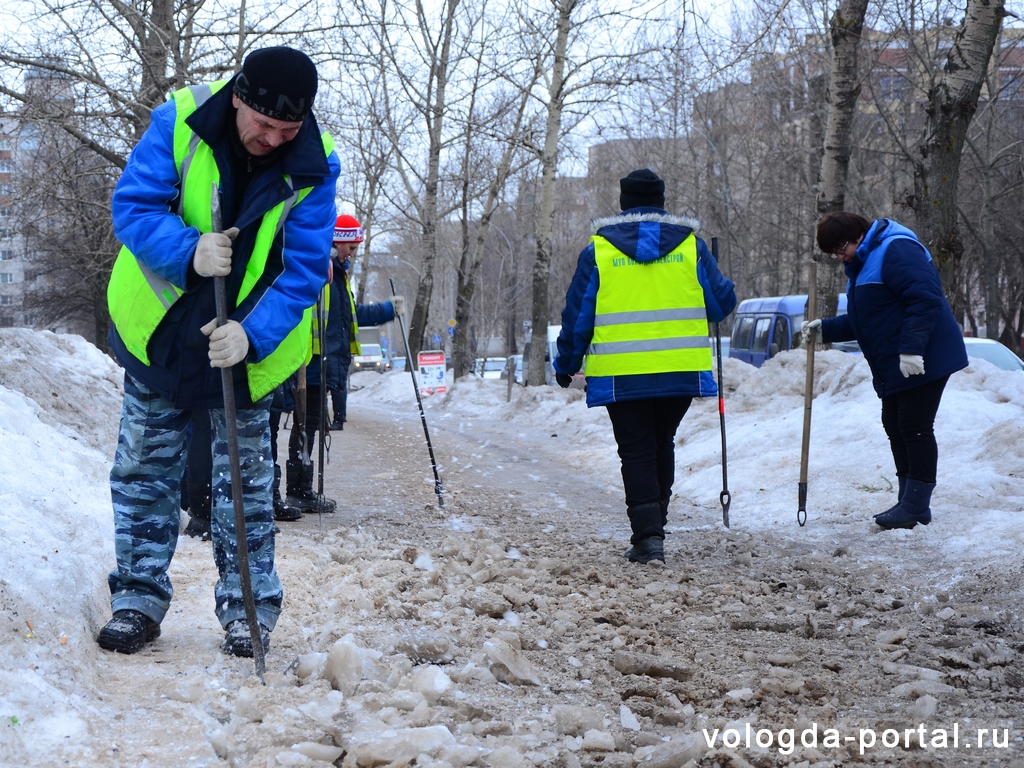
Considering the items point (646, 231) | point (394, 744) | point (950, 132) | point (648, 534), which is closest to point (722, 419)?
point (648, 534)

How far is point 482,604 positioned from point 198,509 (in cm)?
196

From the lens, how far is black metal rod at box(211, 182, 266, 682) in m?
3.29

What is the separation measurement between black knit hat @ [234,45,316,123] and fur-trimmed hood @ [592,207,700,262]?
9.19ft

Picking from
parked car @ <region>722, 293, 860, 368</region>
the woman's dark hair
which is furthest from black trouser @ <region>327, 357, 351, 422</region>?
parked car @ <region>722, 293, 860, 368</region>

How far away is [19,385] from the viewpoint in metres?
8.48

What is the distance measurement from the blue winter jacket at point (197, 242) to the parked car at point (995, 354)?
14014 millimetres

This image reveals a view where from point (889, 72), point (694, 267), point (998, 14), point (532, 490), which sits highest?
point (889, 72)

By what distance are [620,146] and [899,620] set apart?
127ft

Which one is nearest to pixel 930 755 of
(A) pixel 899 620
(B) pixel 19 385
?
(A) pixel 899 620

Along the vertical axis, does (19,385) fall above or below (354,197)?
below

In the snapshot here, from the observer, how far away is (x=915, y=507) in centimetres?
627

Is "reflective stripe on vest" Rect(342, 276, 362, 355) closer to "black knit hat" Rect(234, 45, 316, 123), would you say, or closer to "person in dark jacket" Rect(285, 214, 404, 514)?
"person in dark jacket" Rect(285, 214, 404, 514)

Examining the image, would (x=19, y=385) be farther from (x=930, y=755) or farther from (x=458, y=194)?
(x=458, y=194)

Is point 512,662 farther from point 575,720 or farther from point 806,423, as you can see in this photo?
point 806,423
